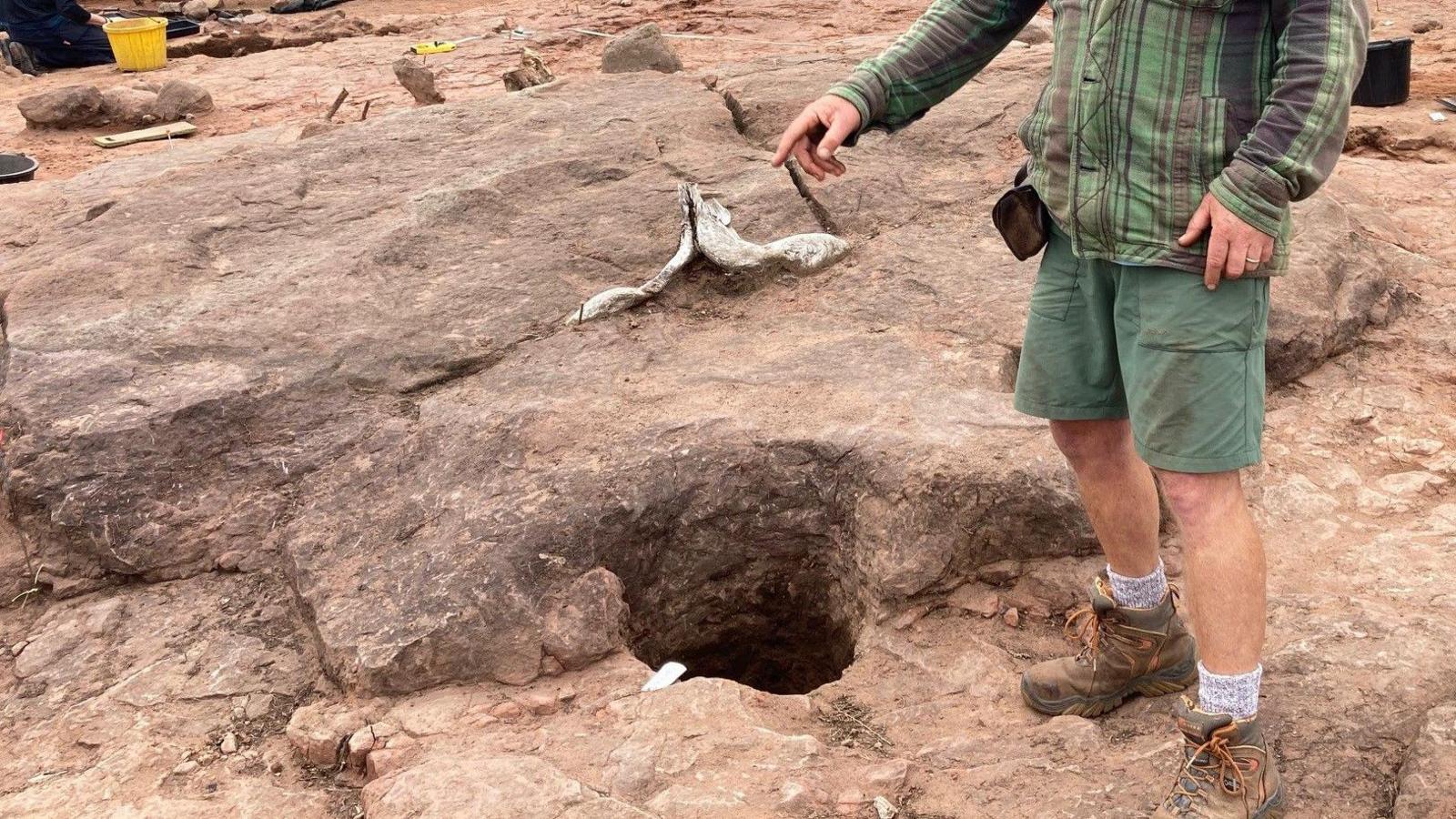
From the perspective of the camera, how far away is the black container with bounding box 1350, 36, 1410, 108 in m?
6.30

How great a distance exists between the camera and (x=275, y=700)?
2.67 meters

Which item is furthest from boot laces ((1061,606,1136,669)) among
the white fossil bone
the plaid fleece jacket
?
the white fossil bone

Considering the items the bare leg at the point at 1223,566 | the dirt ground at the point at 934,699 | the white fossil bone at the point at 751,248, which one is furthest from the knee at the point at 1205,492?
the white fossil bone at the point at 751,248

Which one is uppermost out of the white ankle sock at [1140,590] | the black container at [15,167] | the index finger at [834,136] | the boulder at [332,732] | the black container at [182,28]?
A: the index finger at [834,136]

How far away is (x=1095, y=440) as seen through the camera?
2.25 m

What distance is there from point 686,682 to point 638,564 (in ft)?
1.51

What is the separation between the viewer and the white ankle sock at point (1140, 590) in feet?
7.64

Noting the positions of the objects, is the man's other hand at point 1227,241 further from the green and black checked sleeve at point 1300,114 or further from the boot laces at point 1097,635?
the boot laces at point 1097,635

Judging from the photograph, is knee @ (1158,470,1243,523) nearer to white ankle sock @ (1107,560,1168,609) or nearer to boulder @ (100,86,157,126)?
white ankle sock @ (1107,560,1168,609)

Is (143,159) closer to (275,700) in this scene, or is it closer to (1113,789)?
(275,700)

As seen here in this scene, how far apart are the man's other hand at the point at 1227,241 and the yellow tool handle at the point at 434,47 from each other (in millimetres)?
7817

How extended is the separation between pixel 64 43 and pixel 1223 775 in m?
10.4

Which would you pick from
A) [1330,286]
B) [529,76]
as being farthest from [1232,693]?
[529,76]

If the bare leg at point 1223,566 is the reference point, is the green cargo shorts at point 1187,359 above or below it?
above
